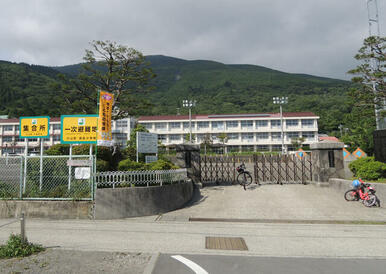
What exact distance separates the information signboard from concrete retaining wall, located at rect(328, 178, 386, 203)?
969 centimetres

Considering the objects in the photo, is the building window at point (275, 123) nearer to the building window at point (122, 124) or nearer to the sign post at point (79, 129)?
the building window at point (122, 124)

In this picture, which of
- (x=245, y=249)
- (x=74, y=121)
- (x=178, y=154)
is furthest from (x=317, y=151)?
(x=74, y=121)

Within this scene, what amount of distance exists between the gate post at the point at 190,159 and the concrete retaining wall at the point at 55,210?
22.0 ft

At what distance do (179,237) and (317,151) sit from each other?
1114cm

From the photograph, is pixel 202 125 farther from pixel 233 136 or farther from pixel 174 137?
pixel 233 136

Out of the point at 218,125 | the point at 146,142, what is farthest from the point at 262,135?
the point at 146,142

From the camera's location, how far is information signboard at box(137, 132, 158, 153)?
12.2 m

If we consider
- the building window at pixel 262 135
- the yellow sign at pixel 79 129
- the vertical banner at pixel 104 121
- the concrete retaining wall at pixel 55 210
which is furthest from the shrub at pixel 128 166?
the building window at pixel 262 135

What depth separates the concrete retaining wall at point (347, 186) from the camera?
1042 cm

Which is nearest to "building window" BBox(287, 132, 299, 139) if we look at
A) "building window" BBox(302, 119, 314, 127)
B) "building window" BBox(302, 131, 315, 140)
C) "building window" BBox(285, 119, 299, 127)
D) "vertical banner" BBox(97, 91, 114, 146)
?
"building window" BBox(302, 131, 315, 140)

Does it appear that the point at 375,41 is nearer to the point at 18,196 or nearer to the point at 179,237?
the point at 179,237

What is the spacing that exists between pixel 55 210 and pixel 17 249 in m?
3.85

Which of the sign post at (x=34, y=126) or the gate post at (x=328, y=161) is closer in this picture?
the sign post at (x=34, y=126)

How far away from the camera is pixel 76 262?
4.89m
